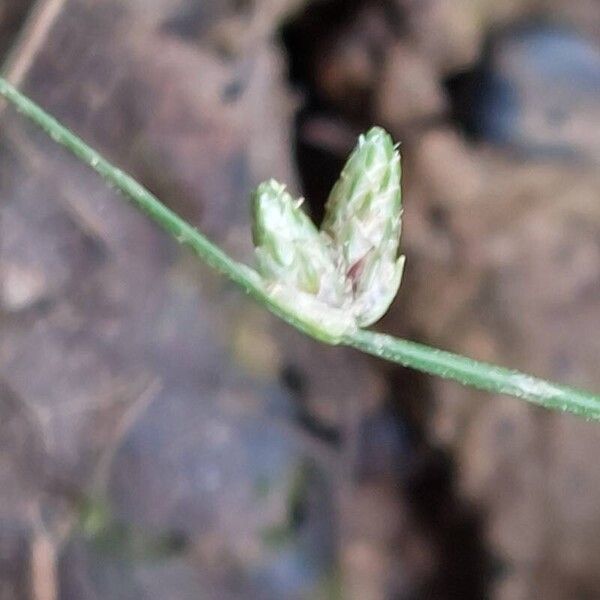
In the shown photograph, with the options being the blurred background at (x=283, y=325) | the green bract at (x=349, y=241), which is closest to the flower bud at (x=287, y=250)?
the green bract at (x=349, y=241)

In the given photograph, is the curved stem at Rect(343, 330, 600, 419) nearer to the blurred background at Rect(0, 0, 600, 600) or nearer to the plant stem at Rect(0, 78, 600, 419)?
the plant stem at Rect(0, 78, 600, 419)

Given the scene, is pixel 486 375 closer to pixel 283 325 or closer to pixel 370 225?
pixel 370 225

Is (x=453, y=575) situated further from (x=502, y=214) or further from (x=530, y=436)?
(x=502, y=214)

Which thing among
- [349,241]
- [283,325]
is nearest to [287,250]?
[349,241]

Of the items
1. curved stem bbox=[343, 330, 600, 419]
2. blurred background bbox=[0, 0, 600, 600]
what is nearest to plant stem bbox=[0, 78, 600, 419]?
curved stem bbox=[343, 330, 600, 419]

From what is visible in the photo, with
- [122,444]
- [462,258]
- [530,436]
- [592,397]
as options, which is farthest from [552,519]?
[592,397]

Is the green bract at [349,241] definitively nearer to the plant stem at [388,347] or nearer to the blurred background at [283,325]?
the plant stem at [388,347]
